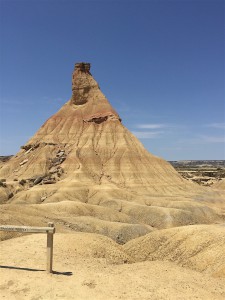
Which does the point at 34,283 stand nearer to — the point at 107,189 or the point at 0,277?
the point at 0,277

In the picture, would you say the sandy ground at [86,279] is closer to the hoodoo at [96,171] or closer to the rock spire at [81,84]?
the hoodoo at [96,171]

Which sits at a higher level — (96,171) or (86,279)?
(96,171)

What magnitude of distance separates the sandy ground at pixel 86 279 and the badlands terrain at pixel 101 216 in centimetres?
4

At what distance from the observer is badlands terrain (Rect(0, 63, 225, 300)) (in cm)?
1427

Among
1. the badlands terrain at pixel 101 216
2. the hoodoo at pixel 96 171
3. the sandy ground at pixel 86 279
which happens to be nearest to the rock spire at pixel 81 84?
the hoodoo at pixel 96 171

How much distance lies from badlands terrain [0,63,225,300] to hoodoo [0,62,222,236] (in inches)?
10.1

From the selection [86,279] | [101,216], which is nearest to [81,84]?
[101,216]

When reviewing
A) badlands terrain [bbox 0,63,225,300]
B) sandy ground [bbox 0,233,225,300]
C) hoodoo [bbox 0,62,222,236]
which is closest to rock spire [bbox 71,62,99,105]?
hoodoo [bbox 0,62,222,236]

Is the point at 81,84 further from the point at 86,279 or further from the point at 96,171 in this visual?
the point at 86,279

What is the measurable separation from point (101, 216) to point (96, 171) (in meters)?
31.9

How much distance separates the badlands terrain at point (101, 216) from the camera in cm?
1427

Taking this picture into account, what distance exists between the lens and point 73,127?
94.2 m

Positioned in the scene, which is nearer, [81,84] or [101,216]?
[101,216]

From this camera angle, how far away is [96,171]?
81000mm
